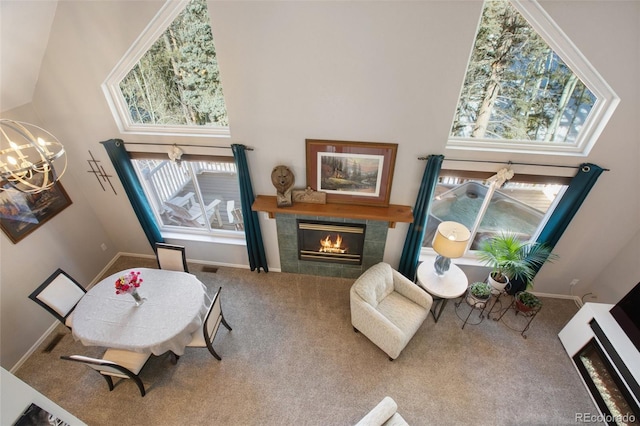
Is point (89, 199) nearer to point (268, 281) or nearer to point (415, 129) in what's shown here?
point (268, 281)

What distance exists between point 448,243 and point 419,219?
51cm

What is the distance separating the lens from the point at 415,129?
340 cm

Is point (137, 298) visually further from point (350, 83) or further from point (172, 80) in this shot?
point (350, 83)

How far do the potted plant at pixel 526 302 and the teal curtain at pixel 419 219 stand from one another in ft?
4.61

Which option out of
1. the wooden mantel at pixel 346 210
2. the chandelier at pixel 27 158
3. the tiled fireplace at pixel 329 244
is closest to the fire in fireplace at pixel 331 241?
the tiled fireplace at pixel 329 244

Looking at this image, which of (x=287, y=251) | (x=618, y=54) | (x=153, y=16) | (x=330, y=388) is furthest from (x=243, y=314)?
(x=618, y=54)

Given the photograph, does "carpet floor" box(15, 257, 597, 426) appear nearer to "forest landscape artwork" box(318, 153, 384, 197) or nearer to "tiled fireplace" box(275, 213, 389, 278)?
"tiled fireplace" box(275, 213, 389, 278)

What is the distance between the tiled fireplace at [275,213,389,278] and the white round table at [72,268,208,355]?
1.41 meters

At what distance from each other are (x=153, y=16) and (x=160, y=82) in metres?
0.76

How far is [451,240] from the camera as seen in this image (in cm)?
354

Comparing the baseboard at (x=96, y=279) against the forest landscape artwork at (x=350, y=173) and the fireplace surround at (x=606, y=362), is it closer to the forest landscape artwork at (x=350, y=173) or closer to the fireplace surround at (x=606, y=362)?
the forest landscape artwork at (x=350, y=173)

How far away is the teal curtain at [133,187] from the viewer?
12.9 feet

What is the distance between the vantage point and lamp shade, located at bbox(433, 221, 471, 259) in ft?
11.6

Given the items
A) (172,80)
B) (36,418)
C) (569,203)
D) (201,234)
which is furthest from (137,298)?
(569,203)
